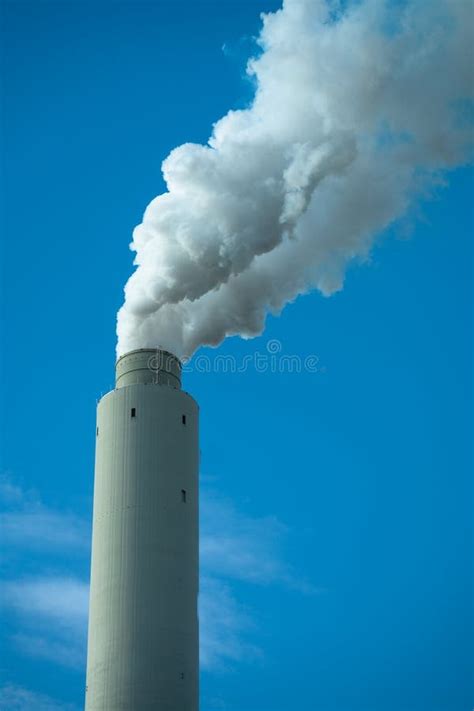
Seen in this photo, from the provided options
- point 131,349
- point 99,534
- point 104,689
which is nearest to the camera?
point 104,689

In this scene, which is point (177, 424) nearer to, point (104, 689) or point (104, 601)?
point (104, 601)

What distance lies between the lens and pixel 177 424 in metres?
43.3

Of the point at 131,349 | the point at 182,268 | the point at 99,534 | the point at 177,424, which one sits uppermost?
the point at 182,268

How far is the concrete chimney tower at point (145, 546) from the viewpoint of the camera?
38.9 meters

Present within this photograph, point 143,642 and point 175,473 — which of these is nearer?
point 143,642

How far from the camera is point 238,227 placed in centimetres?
4697

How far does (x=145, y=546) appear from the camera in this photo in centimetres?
4056

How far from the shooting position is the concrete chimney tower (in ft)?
128

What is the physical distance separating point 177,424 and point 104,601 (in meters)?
7.52

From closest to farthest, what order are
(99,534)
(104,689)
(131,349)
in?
(104,689)
(99,534)
(131,349)

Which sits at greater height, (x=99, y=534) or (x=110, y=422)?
(x=110, y=422)

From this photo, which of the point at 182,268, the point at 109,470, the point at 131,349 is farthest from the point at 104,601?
the point at 182,268

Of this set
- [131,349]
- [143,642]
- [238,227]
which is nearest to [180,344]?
[131,349]

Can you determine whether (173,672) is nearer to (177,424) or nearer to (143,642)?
(143,642)
